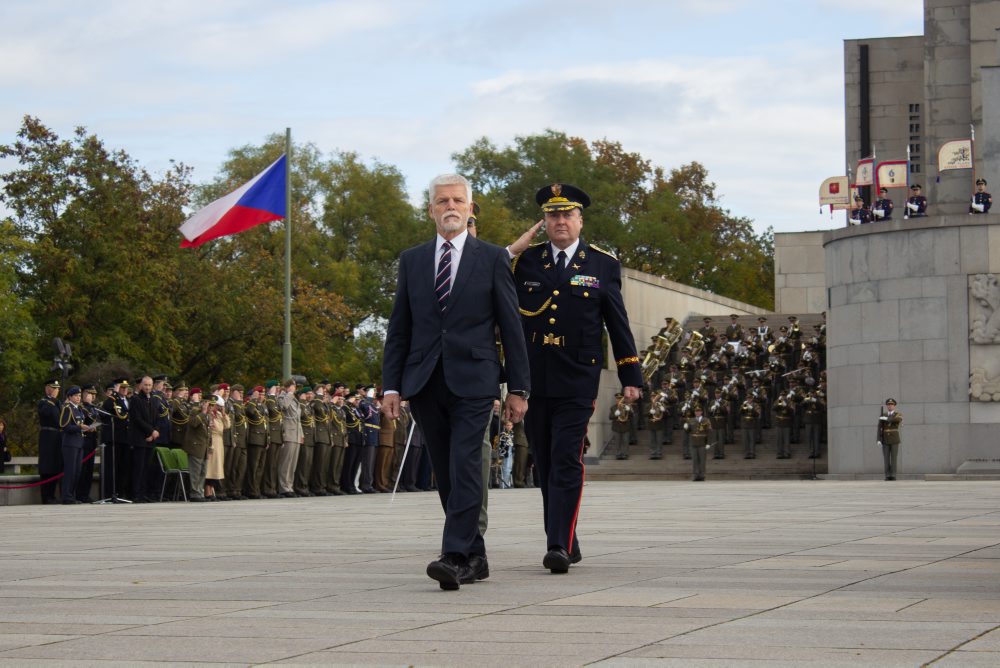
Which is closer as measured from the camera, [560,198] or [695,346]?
[560,198]

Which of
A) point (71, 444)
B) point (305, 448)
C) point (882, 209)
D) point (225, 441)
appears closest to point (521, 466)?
point (305, 448)

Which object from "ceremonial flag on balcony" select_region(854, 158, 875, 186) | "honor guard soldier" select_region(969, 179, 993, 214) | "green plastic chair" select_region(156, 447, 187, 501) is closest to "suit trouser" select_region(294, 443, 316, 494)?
"green plastic chair" select_region(156, 447, 187, 501)

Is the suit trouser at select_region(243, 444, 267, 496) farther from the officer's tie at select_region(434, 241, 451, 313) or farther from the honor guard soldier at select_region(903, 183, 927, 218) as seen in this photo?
the honor guard soldier at select_region(903, 183, 927, 218)

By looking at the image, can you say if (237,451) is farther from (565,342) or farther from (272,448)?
(565,342)

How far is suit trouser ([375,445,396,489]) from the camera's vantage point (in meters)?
28.0

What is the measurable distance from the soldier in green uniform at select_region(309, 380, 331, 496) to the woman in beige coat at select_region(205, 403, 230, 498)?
6.53 ft

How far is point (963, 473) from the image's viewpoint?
3275 centimetres

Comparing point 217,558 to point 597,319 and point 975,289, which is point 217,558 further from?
point 975,289

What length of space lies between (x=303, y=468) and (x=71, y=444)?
13.9 feet

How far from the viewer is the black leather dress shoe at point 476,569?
8.14m

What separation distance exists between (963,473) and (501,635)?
28220 mm

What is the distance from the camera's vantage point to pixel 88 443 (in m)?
23.5

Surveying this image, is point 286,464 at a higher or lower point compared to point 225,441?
lower

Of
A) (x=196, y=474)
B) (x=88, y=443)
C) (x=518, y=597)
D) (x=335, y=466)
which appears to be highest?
(x=88, y=443)
